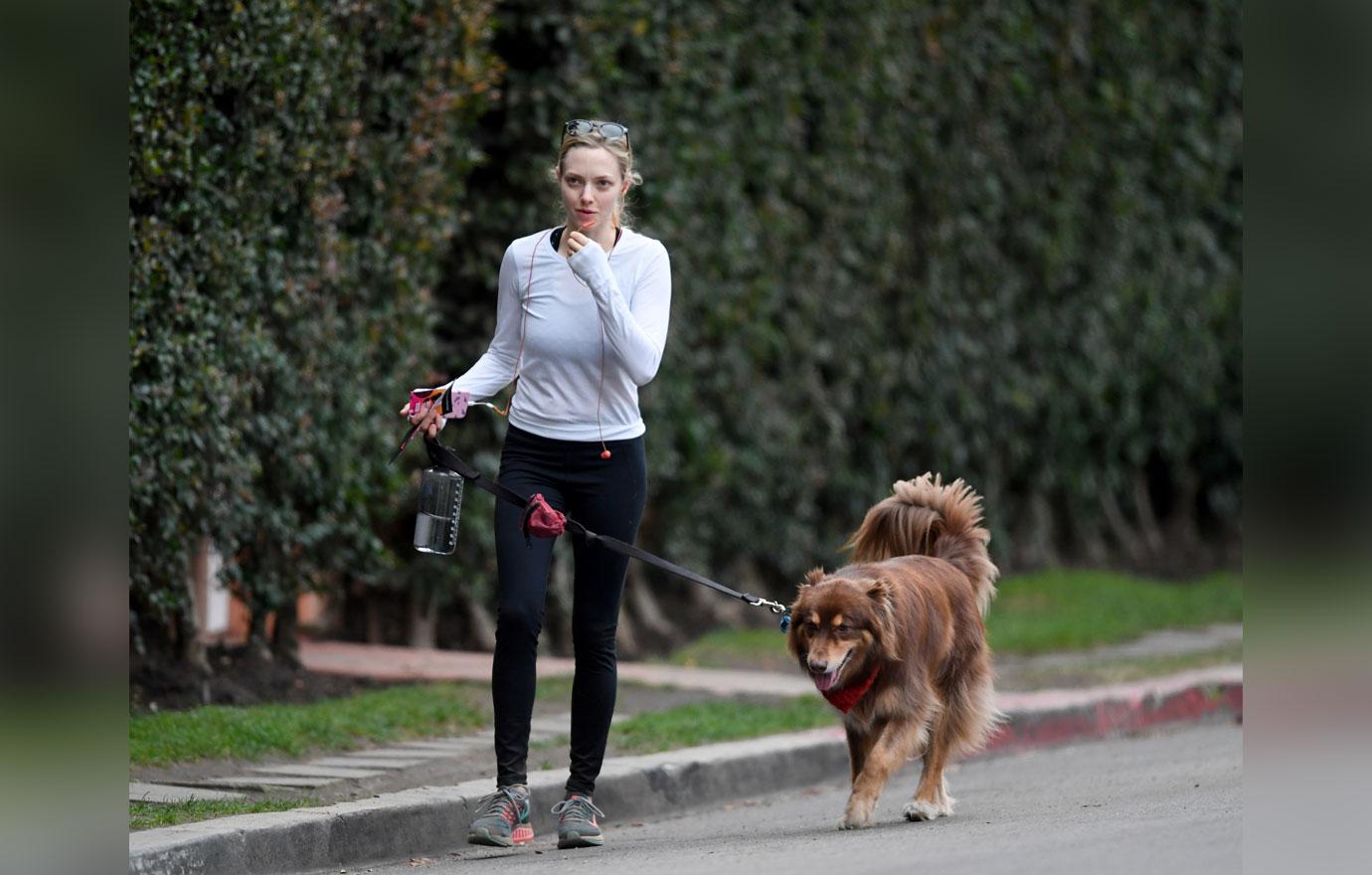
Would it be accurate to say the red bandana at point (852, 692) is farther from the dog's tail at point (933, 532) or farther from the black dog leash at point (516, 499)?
the dog's tail at point (933, 532)

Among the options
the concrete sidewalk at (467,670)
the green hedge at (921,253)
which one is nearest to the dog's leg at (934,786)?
the concrete sidewalk at (467,670)

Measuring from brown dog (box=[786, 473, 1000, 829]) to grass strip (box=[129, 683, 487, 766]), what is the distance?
7.14 feet

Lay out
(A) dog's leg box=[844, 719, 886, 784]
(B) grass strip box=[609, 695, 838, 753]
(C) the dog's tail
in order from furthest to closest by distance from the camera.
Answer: (B) grass strip box=[609, 695, 838, 753]
(C) the dog's tail
(A) dog's leg box=[844, 719, 886, 784]

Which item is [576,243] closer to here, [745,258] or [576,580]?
[576,580]

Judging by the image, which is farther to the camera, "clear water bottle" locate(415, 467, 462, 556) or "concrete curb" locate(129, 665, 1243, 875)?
"clear water bottle" locate(415, 467, 462, 556)

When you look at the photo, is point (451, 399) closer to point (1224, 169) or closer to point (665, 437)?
point (665, 437)

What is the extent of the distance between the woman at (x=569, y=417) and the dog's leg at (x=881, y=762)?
90cm

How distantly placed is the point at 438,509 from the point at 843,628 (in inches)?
53.7

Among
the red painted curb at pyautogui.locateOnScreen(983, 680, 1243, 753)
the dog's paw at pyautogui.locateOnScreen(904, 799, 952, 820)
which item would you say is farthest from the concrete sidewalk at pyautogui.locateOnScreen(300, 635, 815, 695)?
the dog's paw at pyautogui.locateOnScreen(904, 799, 952, 820)

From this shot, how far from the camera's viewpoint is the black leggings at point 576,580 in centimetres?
597

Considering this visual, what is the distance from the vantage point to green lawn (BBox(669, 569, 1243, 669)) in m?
11.4

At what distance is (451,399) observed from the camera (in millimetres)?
6141

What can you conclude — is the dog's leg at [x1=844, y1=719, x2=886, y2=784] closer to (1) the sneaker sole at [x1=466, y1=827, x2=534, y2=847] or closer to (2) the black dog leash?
(2) the black dog leash
